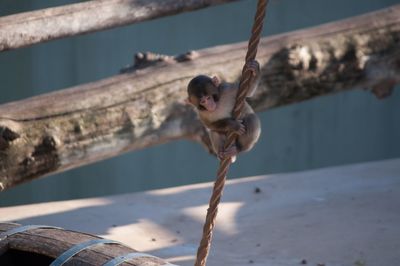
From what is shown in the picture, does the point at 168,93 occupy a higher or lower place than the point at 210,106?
higher

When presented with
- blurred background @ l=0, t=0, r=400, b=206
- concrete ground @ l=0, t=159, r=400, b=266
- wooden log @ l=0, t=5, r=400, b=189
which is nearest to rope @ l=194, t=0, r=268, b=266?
wooden log @ l=0, t=5, r=400, b=189

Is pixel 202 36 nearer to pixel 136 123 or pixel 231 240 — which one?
pixel 231 240

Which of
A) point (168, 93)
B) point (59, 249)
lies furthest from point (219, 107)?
point (168, 93)

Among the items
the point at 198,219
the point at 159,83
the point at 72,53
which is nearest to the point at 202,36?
the point at 72,53

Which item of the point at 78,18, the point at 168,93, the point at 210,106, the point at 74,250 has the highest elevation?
the point at 78,18

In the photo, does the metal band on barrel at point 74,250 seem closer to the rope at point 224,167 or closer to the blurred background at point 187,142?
the rope at point 224,167

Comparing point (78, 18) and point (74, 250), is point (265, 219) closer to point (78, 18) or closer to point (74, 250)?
point (78, 18)

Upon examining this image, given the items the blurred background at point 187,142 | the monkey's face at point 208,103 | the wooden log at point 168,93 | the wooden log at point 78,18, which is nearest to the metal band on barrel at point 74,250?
the monkey's face at point 208,103

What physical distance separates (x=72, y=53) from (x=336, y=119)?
2810mm

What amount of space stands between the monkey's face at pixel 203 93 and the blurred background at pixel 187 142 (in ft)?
15.6

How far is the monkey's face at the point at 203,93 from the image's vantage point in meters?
3.56

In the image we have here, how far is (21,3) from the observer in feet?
26.6

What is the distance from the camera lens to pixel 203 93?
3566 millimetres

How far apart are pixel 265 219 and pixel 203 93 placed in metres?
2.66
